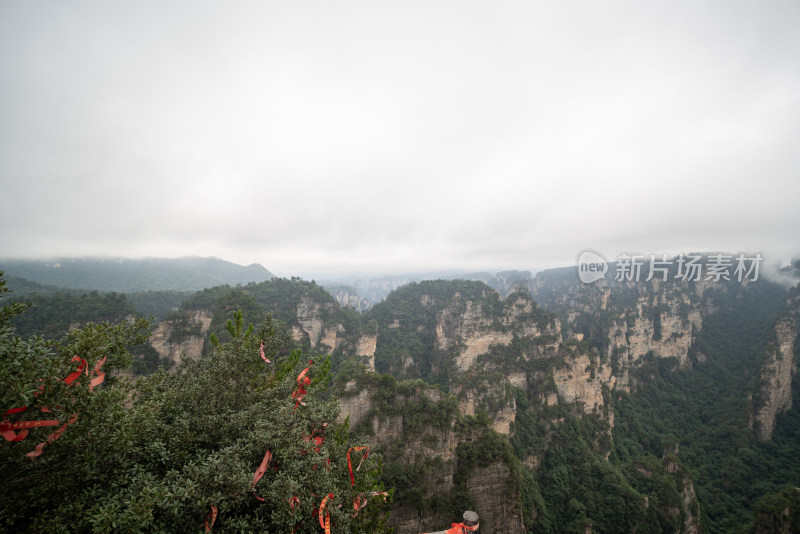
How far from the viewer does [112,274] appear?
331ft

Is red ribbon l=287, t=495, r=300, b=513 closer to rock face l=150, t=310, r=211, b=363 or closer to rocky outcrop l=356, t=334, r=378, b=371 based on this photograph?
rock face l=150, t=310, r=211, b=363

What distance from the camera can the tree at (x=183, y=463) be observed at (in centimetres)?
427

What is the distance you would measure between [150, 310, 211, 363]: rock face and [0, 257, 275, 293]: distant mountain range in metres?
36.5

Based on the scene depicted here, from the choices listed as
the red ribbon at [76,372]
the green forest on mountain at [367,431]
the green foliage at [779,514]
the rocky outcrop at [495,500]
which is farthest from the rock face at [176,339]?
the green foliage at [779,514]

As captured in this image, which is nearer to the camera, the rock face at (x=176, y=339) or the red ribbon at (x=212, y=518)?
the red ribbon at (x=212, y=518)

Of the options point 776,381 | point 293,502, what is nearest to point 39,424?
point 293,502

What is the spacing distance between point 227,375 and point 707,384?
314 ft

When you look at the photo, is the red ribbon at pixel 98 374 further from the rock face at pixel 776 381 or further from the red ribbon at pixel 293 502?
the rock face at pixel 776 381

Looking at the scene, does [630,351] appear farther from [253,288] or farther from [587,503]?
[253,288]

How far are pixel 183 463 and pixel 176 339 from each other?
38.8 metres

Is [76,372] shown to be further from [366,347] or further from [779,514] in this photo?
[366,347]

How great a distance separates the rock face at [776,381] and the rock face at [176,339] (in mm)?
87881

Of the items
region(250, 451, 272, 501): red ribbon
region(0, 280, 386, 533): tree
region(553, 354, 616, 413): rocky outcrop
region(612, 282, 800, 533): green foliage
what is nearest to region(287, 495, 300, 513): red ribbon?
region(0, 280, 386, 533): tree

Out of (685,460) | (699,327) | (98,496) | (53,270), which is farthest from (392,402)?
(53,270)
